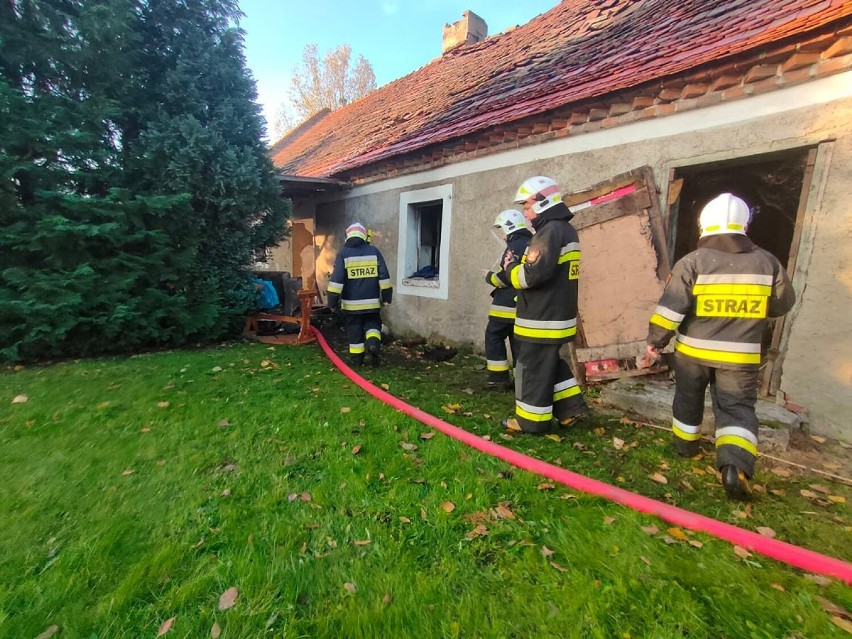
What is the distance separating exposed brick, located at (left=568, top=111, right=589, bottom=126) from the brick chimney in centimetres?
842

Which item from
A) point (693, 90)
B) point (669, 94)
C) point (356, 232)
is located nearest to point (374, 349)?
point (356, 232)

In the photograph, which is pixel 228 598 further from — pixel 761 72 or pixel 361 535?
pixel 761 72

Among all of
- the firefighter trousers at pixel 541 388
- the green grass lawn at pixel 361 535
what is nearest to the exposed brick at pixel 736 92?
the firefighter trousers at pixel 541 388

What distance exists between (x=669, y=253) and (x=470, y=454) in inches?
129

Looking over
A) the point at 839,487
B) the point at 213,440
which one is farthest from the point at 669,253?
the point at 213,440

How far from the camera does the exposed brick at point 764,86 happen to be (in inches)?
142

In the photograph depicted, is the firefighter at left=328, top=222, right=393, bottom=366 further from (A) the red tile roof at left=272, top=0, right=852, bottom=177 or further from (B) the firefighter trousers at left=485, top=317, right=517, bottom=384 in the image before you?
(A) the red tile roof at left=272, top=0, right=852, bottom=177

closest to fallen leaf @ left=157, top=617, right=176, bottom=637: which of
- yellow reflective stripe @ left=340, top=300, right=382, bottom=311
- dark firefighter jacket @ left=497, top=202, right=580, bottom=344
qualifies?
dark firefighter jacket @ left=497, top=202, right=580, bottom=344

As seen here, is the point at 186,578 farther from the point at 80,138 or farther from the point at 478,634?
the point at 80,138

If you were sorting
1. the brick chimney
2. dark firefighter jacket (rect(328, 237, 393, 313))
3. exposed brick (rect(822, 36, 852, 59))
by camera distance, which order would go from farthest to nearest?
the brick chimney < dark firefighter jacket (rect(328, 237, 393, 313)) < exposed brick (rect(822, 36, 852, 59))

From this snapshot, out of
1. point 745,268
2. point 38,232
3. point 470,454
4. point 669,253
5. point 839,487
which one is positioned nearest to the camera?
point 745,268

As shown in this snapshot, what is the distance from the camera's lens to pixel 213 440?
3436 mm

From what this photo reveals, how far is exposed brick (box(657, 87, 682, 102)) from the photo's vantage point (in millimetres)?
4176

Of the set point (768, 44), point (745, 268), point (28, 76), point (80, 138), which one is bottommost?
point (745, 268)
